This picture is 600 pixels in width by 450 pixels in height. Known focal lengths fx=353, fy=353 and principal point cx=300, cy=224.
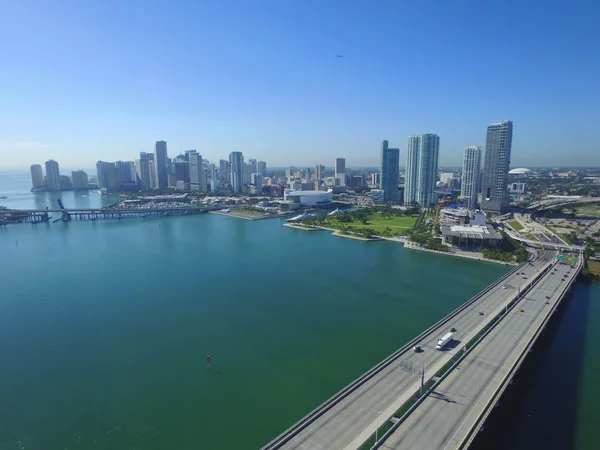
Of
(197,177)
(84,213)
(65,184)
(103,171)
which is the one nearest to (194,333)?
(84,213)

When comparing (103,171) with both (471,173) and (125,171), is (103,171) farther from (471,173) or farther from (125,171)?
(471,173)

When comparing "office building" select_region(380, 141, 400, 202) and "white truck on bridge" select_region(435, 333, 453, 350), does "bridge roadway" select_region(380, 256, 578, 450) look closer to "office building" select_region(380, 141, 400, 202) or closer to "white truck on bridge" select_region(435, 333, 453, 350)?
"white truck on bridge" select_region(435, 333, 453, 350)

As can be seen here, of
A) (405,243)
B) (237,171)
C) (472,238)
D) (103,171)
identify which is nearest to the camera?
(472,238)

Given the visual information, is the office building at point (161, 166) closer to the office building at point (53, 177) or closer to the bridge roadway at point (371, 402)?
the office building at point (53, 177)

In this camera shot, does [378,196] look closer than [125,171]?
Yes

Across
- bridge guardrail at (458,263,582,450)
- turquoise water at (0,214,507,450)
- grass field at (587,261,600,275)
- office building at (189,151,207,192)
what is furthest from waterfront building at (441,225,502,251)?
office building at (189,151,207,192)

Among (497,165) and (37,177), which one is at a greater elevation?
(497,165)
